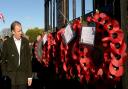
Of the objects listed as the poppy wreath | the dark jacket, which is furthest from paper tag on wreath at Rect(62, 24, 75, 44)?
the dark jacket

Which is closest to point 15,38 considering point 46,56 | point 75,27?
point 75,27

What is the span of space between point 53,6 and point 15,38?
6455mm

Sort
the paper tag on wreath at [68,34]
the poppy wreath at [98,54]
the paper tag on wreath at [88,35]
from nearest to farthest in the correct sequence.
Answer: the poppy wreath at [98,54] < the paper tag on wreath at [88,35] < the paper tag on wreath at [68,34]

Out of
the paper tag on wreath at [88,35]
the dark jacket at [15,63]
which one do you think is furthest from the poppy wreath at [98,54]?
the dark jacket at [15,63]

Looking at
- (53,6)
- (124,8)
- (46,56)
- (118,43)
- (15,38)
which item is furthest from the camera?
(53,6)

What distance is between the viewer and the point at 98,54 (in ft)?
24.5

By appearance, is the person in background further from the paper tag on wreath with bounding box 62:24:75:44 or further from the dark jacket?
the paper tag on wreath with bounding box 62:24:75:44

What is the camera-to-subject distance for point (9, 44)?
7949 millimetres

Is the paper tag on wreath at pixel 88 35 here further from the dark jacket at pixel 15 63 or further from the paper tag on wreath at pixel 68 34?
the dark jacket at pixel 15 63

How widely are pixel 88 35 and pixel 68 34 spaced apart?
A: 1.30 metres

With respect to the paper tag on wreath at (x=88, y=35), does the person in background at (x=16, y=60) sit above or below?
below

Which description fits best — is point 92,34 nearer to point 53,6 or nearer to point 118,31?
point 118,31

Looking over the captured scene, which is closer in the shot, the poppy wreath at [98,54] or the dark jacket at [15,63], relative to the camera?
the poppy wreath at [98,54]

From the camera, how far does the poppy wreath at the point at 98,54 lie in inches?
261
